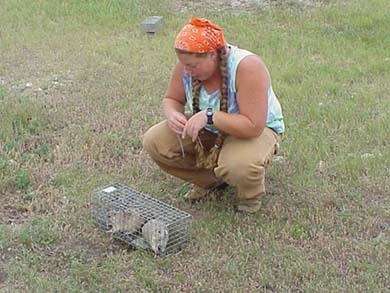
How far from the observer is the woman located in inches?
151

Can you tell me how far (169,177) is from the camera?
4.62 m

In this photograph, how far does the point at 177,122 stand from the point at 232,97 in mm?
294

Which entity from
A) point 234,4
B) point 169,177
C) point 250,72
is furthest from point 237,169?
point 234,4

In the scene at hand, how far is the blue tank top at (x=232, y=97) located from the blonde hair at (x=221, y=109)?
0.07ft

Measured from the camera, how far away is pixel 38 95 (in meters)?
5.97

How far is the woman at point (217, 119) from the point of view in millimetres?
3836

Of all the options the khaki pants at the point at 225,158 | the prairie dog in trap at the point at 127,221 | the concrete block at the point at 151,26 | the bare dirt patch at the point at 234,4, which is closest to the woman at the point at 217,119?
the khaki pants at the point at 225,158

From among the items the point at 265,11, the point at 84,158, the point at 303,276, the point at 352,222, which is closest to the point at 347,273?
the point at 303,276

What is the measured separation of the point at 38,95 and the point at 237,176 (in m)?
2.48

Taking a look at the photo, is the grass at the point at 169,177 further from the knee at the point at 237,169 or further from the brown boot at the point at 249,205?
the knee at the point at 237,169

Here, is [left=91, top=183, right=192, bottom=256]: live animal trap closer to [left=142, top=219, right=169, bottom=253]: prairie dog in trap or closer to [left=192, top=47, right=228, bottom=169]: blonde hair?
[left=142, top=219, right=169, bottom=253]: prairie dog in trap

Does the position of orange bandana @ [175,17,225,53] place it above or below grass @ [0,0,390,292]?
above

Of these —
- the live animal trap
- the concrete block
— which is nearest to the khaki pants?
the live animal trap

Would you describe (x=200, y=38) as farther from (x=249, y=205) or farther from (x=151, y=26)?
(x=151, y=26)
